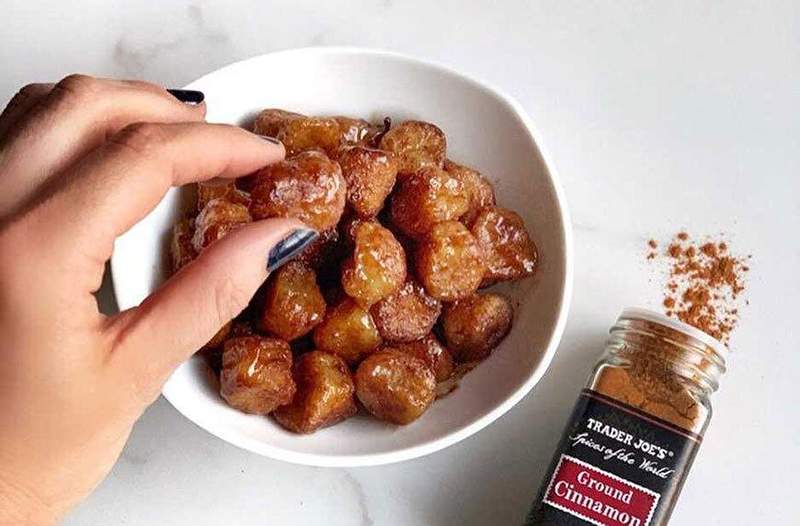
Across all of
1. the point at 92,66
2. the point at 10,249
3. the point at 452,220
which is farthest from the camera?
the point at 92,66

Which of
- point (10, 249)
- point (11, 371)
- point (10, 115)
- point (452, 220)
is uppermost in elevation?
point (452, 220)

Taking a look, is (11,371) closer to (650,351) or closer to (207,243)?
(207,243)

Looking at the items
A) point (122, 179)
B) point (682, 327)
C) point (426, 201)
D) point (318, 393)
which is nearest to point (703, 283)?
point (682, 327)

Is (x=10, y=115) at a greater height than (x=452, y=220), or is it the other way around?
(x=452, y=220)

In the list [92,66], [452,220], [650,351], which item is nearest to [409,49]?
[452,220]

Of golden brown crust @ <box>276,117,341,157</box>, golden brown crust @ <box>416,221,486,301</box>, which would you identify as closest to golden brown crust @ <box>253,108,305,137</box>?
golden brown crust @ <box>276,117,341,157</box>

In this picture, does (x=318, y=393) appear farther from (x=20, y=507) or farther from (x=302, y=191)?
(x=20, y=507)

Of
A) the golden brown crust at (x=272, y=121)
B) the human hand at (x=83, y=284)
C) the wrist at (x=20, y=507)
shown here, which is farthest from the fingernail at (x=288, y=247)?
the wrist at (x=20, y=507)
